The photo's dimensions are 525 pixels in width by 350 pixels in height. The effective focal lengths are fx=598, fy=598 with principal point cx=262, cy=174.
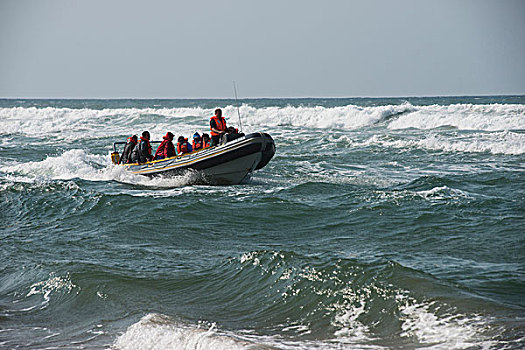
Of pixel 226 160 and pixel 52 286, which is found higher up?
pixel 226 160

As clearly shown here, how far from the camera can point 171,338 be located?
512cm

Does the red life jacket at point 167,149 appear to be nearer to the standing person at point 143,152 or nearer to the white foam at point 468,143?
the standing person at point 143,152

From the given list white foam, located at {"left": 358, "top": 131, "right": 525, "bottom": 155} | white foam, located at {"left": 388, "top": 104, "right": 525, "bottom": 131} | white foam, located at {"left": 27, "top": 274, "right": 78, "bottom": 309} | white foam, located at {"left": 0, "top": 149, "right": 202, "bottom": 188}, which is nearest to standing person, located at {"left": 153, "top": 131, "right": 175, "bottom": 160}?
white foam, located at {"left": 0, "top": 149, "right": 202, "bottom": 188}

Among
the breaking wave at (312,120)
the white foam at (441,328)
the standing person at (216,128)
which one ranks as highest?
the standing person at (216,128)

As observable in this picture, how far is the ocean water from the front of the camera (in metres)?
5.30

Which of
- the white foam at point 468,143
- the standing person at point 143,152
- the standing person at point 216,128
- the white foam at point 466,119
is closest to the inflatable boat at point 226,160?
the standing person at point 216,128

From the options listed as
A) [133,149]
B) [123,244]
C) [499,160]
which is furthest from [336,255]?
[499,160]

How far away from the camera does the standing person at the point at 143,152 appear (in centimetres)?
1518

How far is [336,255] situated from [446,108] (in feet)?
101

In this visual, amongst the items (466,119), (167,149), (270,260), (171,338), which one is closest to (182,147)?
(167,149)

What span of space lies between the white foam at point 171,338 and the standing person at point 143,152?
10008 mm

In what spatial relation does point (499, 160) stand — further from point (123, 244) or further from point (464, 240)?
point (123, 244)

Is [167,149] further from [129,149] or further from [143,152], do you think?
[129,149]

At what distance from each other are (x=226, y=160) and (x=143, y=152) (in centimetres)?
273
